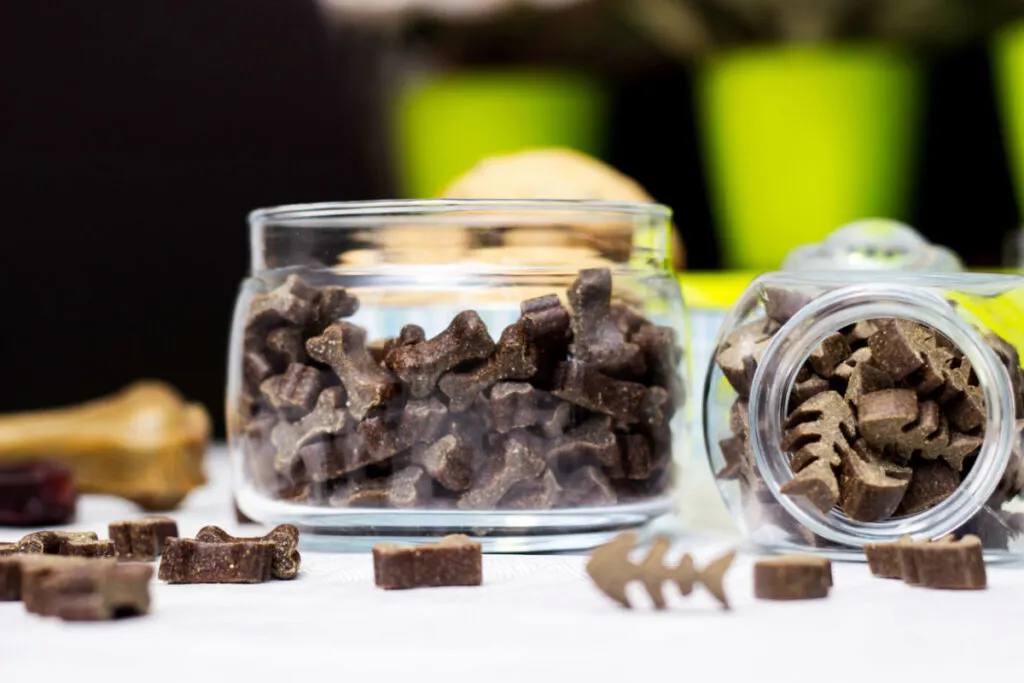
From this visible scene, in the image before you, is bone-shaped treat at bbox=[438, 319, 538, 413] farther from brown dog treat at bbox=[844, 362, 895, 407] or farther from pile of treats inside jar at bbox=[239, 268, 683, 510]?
brown dog treat at bbox=[844, 362, 895, 407]

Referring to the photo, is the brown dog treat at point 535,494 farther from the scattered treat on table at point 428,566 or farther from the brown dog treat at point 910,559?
the brown dog treat at point 910,559

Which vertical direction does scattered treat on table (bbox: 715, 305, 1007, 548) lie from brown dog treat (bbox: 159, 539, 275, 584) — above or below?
above

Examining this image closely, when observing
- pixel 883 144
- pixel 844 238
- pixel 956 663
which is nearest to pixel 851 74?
pixel 883 144

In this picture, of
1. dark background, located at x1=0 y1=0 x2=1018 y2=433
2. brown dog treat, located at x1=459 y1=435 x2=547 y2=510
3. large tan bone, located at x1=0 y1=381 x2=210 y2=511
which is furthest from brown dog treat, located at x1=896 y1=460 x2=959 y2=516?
dark background, located at x1=0 y1=0 x2=1018 y2=433

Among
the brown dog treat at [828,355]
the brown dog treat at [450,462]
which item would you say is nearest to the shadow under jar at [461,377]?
the brown dog treat at [450,462]

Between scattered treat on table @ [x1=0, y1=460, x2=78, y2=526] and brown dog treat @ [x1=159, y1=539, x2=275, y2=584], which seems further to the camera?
scattered treat on table @ [x1=0, y1=460, x2=78, y2=526]

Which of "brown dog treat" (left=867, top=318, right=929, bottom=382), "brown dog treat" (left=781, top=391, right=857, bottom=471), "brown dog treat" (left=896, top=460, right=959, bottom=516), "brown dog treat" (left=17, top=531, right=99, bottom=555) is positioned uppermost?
"brown dog treat" (left=867, top=318, right=929, bottom=382)

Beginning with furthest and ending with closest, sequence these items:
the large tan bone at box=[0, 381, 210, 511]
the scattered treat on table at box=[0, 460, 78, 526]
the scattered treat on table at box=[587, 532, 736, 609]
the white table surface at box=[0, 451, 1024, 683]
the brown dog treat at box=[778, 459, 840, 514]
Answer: the large tan bone at box=[0, 381, 210, 511], the scattered treat on table at box=[0, 460, 78, 526], the brown dog treat at box=[778, 459, 840, 514], the scattered treat on table at box=[587, 532, 736, 609], the white table surface at box=[0, 451, 1024, 683]
